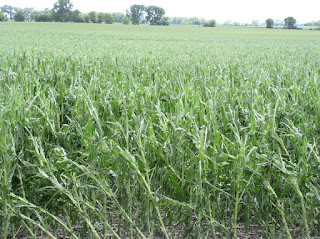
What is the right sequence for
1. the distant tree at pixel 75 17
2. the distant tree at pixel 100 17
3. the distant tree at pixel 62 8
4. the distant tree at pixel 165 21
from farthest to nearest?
1. the distant tree at pixel 165 21
2. the distant tree at pixel 100 17
3. the distant tree at pixel 62 8
4. the distant tree at pixel 75 17

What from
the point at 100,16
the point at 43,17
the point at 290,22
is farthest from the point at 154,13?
the point at 290,22

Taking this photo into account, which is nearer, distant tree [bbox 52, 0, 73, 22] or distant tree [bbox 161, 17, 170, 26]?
distant tree [bbox 52, 0, 73, 22]

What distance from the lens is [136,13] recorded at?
299 feet

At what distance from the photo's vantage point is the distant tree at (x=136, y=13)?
89.8m

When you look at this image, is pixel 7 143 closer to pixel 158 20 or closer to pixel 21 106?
pixel 21 106

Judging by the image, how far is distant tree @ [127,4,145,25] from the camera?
8980 cm

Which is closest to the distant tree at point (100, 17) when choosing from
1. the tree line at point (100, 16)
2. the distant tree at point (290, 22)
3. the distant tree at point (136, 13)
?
the tree line at point (100, 16)

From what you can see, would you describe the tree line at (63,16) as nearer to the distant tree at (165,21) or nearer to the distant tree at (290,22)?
the distant tree at (165,21)

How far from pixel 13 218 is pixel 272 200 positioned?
4.25 ft

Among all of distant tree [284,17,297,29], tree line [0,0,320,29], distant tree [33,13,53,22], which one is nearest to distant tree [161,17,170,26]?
tree line [0,0,320,29]

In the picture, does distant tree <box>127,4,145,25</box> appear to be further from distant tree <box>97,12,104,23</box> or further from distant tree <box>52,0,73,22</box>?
distant tree <box>52,0,73,22</box>

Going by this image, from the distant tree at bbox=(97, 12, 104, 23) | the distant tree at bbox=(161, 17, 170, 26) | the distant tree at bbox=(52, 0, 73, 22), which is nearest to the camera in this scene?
the distant tree at bbox=(52, 0, 73, 22)

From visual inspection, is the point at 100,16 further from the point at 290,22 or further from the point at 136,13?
the point at 290,22

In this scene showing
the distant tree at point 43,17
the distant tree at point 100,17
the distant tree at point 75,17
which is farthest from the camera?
the distant tree at point 100,17
